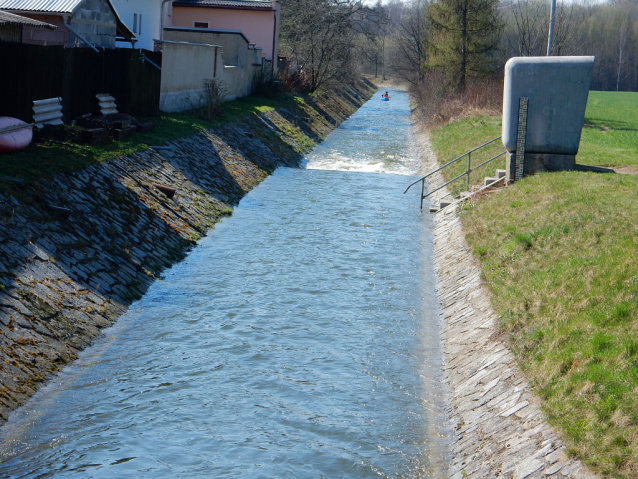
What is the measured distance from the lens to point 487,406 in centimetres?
820

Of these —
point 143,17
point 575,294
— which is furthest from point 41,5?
point 575,294

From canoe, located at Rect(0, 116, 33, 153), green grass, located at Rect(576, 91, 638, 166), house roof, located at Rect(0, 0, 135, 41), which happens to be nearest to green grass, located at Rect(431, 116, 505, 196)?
green grass, located at Rect(576, 91, 638, 166)

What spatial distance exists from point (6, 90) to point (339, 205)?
9.65 metres

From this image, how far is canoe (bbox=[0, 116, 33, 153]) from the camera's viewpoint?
13.3 m

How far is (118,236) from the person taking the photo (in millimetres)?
13289

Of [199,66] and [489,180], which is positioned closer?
[489,180]

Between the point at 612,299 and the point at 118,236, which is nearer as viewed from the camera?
the point at 612,299

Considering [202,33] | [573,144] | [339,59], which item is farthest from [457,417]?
[339,59]

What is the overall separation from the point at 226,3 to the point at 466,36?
15.3m

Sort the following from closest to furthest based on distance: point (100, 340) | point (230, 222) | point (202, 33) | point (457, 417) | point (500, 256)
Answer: point (457, 417) → point (100, 340) → point (500, 256) → point (230, 222) → point (202, 33)

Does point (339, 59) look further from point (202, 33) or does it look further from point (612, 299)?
point (612, 299)

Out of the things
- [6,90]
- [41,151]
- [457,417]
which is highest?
[6,90]

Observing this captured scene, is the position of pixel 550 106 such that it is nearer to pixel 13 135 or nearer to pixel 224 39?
pixel 13 135

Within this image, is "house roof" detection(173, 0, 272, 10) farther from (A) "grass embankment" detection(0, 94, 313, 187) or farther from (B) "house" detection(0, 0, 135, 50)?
(B) "house" detection(0, 0, 135, 50)
